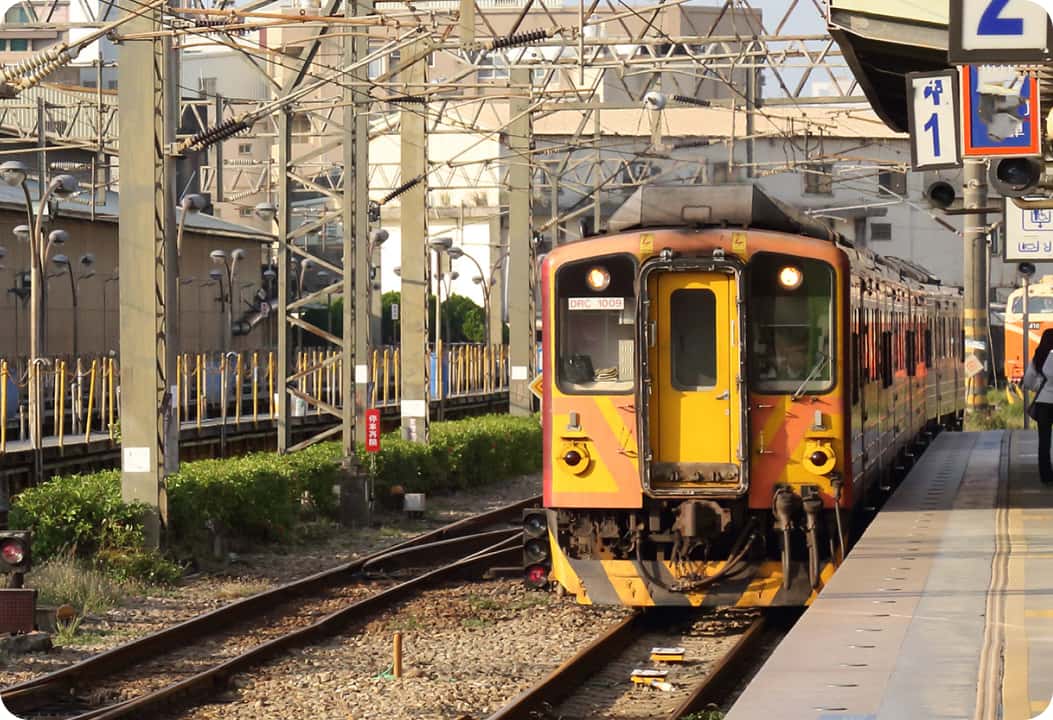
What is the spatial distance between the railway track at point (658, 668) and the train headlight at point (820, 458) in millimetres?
1282

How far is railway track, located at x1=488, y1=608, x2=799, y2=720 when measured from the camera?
9867mm

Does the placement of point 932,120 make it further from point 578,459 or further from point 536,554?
point 536,554

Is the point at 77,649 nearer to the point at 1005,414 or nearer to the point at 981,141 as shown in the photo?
the point at 981,141

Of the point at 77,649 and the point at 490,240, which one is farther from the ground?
the point at 490,240

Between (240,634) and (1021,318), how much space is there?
34794 mm

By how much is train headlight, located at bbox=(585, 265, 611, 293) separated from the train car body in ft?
106

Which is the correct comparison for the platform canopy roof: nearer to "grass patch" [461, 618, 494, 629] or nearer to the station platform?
the station platform

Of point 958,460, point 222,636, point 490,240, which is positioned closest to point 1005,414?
point 958,460

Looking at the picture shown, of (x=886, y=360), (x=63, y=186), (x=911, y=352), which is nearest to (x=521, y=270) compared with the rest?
(x=63, y=186)

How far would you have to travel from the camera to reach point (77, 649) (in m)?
11.8

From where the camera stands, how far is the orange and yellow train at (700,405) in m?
11.9

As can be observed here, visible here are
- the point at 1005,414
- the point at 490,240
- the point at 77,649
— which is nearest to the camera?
the point at 77,649

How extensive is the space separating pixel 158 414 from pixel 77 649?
3.97m

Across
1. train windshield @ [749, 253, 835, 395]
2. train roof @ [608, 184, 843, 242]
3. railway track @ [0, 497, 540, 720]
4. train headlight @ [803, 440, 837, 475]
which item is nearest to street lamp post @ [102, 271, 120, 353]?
railway track @ [0, 497, 540, 720]
